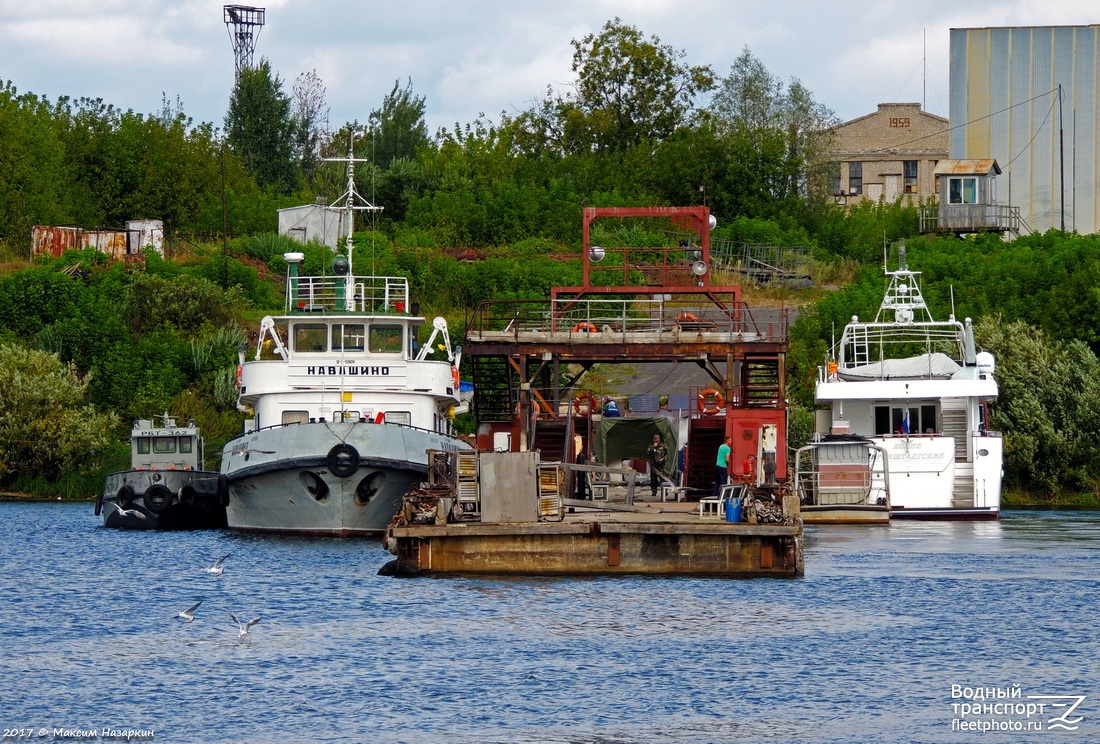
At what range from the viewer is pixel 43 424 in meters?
53.3

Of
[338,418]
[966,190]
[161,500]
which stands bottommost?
[161,500]

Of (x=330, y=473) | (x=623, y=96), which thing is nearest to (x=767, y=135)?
(x=623, y=96)

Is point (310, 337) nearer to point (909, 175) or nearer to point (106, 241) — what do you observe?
point (106, 241)

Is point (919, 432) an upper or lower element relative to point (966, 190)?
lower

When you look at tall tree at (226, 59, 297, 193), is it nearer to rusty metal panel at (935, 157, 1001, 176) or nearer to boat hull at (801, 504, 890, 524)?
rusty metal panel at (935, 157, 1001, 176)

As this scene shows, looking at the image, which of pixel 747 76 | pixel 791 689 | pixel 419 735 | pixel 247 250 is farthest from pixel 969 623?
pixel 747 76

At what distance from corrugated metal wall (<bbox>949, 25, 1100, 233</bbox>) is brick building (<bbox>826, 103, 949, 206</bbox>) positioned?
1952 centimetres

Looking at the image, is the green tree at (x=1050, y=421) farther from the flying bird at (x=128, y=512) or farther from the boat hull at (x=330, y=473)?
the flying bird at (x=128, y=512)

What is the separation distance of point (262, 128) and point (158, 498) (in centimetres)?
Result: 4650

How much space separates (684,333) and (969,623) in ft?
51.9

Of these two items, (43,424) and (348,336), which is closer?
(348,336)

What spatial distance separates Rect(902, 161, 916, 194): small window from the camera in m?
93.2

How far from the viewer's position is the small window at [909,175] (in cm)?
9319

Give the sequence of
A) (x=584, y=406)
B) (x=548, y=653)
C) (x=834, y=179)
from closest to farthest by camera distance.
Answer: (x=548, y=653) → (x=584, y=406) → (x=834, y=179)
